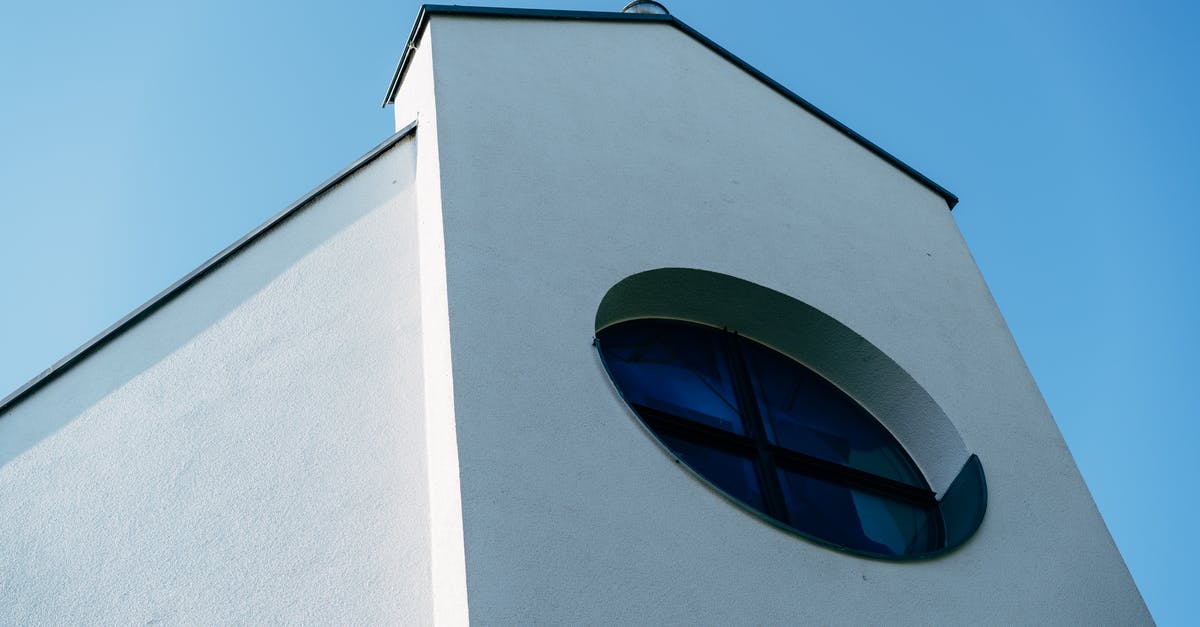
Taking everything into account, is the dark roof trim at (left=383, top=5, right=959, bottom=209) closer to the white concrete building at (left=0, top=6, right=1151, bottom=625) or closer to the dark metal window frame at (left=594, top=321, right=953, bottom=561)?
the white concrete building at (left=0, top=6, right=1151, bottom=625)

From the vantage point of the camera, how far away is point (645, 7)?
7.41 m

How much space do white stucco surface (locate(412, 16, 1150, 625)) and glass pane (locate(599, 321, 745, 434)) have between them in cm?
33

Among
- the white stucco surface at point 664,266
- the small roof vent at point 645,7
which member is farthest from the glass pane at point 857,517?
the small roof vent at point 645,7

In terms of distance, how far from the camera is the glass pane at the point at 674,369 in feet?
16.3

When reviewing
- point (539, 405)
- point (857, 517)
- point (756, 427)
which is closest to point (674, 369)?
point (756, 427)

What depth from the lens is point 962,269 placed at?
6352mm

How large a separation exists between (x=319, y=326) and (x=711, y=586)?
1952 mm

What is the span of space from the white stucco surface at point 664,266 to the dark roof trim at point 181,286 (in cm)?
49

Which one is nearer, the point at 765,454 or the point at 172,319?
the point at 765,454

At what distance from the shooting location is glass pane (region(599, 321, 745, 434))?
4969 mm

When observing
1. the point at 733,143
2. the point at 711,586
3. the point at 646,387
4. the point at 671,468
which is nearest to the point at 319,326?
the point at 646,387

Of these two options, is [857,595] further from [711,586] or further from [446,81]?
[446,81]

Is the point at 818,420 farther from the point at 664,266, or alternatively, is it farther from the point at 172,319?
the point at 172,319

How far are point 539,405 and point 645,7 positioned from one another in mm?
4042
